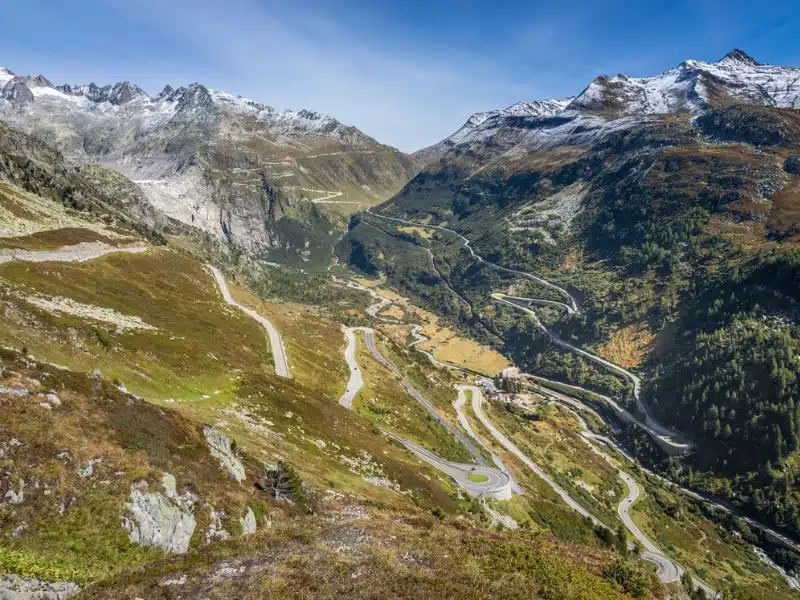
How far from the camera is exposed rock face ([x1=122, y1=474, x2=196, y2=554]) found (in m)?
24.2

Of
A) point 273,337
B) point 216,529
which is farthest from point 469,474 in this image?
point 216,529

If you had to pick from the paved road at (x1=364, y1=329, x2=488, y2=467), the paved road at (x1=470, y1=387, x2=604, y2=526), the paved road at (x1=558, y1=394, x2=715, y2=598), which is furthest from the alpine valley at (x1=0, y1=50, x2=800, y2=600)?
the paved road at (x1=364, y1=329, x2=488, y2=467)

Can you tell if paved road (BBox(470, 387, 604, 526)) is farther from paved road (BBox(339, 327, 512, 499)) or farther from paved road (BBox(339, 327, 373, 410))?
paved road (BBox(339, 327, 373, 410))

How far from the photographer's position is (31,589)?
18.1m

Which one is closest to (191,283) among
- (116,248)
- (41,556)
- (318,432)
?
(116,248)

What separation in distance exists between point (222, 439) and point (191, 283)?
102 metres

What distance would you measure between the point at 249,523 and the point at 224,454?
737 cm

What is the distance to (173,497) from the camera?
27.0m

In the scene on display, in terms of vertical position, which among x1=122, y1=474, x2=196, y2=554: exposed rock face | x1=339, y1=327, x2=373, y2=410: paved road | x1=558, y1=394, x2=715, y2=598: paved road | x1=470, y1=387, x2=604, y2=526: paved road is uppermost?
x1=122, y1=474, x2=196, y2=554: exposed rock face

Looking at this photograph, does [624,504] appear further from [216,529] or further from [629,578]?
[216,529]

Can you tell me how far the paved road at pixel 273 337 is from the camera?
9580 centimetres

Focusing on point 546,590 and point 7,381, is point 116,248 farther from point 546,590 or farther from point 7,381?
point 546,590

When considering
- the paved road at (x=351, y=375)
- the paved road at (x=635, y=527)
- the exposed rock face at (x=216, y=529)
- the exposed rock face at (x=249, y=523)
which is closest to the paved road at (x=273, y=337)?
the paved road at (x=351, y=375)

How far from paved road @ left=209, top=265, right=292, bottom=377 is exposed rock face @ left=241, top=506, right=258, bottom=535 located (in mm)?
58920
